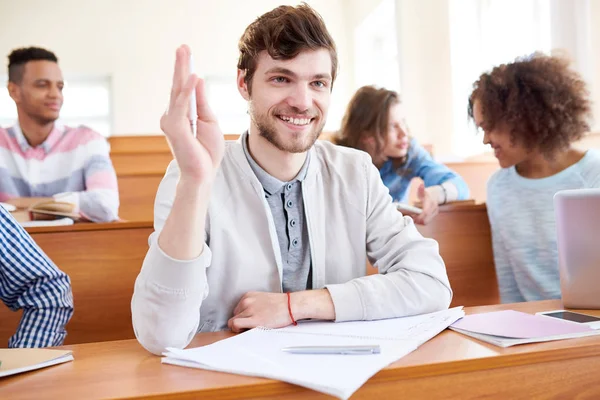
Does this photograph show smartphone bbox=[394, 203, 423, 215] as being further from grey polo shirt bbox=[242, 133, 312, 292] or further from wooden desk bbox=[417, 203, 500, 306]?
grey polo shirt bbox=[242, 133, 312, 292]

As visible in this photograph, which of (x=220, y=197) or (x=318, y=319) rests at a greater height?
(x=220, y=197)

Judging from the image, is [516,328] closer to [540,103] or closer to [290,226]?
[290,226]

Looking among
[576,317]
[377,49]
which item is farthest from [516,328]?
[377,49]

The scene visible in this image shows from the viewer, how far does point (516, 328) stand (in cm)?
91

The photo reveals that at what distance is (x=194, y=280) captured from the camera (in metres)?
0.93

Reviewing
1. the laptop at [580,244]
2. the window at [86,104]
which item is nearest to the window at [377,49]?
the window at [86,104]

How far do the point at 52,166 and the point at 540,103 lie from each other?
1.93 metres

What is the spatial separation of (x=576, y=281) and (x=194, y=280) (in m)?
0.67

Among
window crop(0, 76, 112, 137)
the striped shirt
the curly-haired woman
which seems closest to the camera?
the curly-haired woman

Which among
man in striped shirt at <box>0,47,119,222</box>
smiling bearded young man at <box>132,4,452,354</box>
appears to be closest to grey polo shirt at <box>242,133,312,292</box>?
smiling bearded young man at <box>132,4,452,354</box>

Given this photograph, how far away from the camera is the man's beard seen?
132 cm

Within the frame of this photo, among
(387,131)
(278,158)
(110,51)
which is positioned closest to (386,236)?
(278,158)

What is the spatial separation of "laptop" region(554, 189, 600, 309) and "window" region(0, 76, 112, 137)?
26.2ft

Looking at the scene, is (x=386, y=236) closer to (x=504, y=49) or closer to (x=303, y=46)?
(x=303, y=46)
